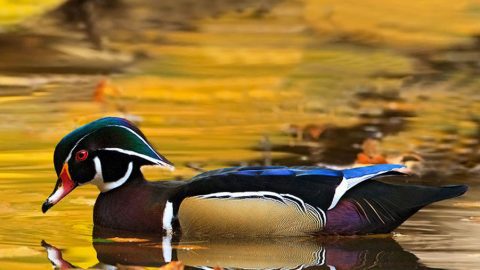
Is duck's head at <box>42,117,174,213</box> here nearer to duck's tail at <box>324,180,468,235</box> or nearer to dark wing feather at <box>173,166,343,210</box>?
dark wing feather at <box>173,166,343,210</box>

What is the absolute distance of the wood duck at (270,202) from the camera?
8.98 metres

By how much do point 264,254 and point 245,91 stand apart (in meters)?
6.82

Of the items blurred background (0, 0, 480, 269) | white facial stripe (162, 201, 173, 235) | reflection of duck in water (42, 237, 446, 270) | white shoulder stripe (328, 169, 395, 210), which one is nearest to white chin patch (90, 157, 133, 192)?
blurred background (0, 0, 480, 269)

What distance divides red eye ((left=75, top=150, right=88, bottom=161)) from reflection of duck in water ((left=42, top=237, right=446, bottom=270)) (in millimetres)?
685

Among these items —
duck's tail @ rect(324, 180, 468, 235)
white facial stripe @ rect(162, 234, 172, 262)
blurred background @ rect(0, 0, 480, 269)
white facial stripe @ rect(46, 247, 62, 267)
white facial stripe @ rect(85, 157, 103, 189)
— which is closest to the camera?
white facial stripe @ rect(46, 247, 62, 267)

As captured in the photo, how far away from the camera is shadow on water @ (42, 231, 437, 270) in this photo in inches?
326

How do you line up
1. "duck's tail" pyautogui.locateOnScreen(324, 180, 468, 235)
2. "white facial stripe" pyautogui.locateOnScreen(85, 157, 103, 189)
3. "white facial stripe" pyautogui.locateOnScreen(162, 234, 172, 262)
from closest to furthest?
"white facial stripe" pyautogui.locateOnScreen(162, 234, 172, 262), "duck's tail" pyautogui.locateOnScreen(324, 180, 468, 235), "white facial stripe" pyautogui.locateOnScreen(85, 157, 103, 189)

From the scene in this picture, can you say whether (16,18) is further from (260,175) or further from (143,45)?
(260,175)

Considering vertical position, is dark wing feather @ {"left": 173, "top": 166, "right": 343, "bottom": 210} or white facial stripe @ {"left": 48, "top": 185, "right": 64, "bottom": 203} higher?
dark wing feather @ {"left": 173, "top": 166, "right": 343, "bottom": 210}

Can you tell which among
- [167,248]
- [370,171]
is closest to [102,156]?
[167,248]

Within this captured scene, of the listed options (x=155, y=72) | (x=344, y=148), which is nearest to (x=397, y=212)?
(x=344, y=148)

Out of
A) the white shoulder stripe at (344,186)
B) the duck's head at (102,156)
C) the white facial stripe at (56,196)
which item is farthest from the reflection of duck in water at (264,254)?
the duck's head at (102,156)

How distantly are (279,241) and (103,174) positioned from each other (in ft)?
4.07

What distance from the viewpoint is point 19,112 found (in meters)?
13.6
